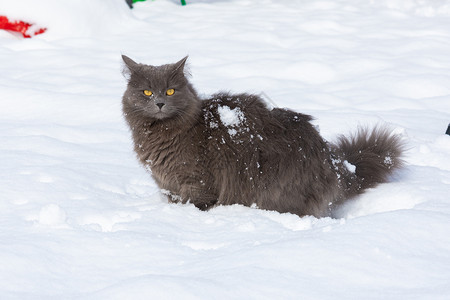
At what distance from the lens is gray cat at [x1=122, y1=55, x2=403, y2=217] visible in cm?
300

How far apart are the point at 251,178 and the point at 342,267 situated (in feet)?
3.98

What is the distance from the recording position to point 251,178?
9.85 feet

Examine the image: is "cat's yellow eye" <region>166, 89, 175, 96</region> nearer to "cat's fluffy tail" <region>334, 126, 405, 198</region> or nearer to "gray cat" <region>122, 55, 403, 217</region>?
"gray cat" <region>122, 55, 403, 217</region>

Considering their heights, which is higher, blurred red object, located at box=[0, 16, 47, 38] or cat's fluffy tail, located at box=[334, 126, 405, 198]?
cat's fluffy tail, located at box=[334, 126, 405, 198]

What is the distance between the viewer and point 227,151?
119 inches

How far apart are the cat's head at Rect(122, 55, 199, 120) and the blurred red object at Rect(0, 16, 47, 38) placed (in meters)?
4.71

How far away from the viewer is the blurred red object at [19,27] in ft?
23.0

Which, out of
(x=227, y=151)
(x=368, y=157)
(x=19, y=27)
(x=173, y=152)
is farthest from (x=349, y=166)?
(x=19, y=27)

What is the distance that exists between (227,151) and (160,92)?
1.86 feet

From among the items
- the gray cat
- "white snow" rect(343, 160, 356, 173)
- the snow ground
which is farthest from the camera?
"white snow" rect(343, 160, 356, 173)

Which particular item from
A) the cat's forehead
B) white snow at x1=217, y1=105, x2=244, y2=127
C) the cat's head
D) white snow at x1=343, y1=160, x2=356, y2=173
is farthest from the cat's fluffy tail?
the cat's forehead

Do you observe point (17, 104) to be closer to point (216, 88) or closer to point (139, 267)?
point (216, 88)

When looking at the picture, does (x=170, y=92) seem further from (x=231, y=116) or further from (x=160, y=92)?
(x=231, y=116)

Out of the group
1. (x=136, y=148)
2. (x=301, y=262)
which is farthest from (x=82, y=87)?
(x=301, y=262)
